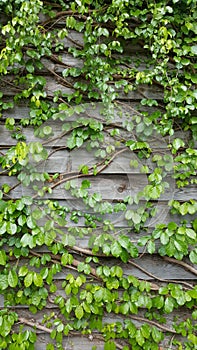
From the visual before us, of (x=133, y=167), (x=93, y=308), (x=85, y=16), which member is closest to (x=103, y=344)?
(x=93, y=308)

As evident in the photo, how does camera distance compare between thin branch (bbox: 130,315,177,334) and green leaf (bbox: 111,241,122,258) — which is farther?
thin branch (bbox: 130,315,177,334)

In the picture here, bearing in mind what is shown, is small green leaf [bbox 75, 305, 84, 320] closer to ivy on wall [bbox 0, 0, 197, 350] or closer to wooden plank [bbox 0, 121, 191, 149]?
ivy on wall [bbox 0, 0, 197, 350]

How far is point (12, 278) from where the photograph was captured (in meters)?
1.73

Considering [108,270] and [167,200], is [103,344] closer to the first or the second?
[108,270]

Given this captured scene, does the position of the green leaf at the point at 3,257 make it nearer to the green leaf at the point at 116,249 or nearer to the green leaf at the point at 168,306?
the green leaf at the point at 116,249

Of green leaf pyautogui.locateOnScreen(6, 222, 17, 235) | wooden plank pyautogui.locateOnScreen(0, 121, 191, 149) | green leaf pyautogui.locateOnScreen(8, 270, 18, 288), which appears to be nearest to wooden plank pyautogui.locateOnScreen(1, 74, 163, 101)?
wooden plank pyautogui.locateOnScreen(0, 121, 191, 149)

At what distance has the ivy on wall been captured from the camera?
5.72 feet

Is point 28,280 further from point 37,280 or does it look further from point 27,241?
point 27,241

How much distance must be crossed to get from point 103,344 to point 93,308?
0.23 m

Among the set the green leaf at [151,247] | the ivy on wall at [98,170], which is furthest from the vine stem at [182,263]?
the green leaf at [151,247]

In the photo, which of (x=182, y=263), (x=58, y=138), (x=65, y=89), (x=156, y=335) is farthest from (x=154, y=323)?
(x=65, y=89)

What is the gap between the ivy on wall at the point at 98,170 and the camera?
68.6 inches

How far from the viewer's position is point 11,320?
5.76 feet

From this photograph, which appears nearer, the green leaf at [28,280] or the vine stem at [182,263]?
the green leaf at [28,280]
